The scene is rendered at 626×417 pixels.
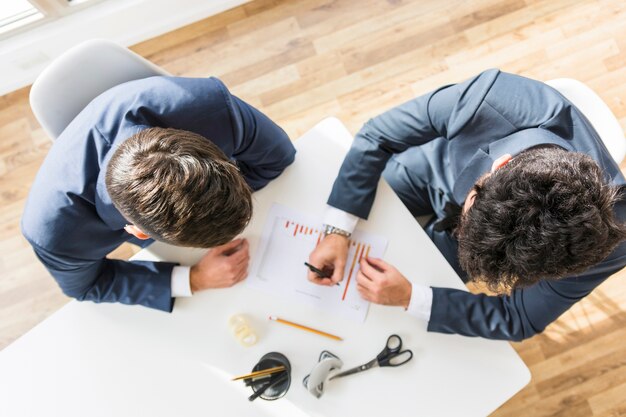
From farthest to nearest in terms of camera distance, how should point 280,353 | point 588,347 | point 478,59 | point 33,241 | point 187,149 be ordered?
1. point 478,59
2. point 588,347
3. point 280,353
4. point 33,241
5. point 187,149

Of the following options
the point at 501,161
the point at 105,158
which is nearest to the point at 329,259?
the point at 501,161

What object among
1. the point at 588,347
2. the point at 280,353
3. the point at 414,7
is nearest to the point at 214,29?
the point at 414,7

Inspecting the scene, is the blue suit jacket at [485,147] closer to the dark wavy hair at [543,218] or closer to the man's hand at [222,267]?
the dark wavy hair at [543,218]

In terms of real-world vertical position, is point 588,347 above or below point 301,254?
below

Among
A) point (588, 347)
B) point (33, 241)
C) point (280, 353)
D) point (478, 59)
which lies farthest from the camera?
point (478, 59)

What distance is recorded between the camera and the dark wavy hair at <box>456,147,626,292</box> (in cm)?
84

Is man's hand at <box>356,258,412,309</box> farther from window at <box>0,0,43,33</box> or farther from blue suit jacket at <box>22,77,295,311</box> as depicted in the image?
window at <box>0,0,43,33</box>

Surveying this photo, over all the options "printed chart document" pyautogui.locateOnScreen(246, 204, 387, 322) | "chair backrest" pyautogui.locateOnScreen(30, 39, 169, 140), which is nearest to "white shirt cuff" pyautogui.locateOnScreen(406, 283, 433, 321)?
"printed chart document" pyautogui.locateOnScreen(246, 204, 387, 322)

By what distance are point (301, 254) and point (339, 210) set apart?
0.52 feet

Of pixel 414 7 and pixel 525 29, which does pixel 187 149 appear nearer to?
Answer: pixel 414 7

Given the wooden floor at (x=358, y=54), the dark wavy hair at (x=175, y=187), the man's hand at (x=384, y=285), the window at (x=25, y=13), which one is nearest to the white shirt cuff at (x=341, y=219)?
the man's hand at (x=384, y=285)

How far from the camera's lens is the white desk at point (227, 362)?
3.84 ft

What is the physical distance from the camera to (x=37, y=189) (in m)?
1.07

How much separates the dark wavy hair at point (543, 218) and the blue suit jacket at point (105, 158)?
536mm
